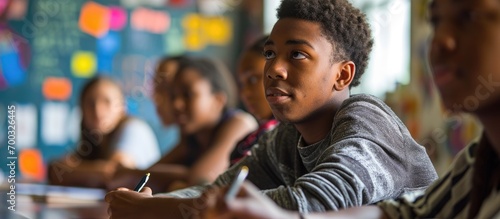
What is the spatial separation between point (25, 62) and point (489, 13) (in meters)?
4.48

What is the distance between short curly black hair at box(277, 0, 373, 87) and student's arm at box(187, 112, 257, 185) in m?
1.09

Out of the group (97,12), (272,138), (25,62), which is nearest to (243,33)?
(97,12)

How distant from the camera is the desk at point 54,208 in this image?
142 cm

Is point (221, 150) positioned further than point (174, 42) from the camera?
No

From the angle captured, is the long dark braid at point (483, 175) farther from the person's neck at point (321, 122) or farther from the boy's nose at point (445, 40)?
the person's neck at point (321, 122)

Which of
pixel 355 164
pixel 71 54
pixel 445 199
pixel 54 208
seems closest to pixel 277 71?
pixel 355 164

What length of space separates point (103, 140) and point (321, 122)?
A: 1864 millimetres

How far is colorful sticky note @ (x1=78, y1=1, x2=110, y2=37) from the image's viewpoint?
4914 mm

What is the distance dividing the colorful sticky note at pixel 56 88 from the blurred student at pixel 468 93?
14.2 feet

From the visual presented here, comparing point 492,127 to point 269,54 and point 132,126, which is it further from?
point 132,126

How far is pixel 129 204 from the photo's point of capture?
92 centimetres

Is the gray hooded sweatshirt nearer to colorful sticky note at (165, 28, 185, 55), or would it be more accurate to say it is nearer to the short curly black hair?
the short curly black hair

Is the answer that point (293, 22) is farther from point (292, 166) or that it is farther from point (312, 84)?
point (292, 166)

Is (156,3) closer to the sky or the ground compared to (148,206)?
closer to the ground
